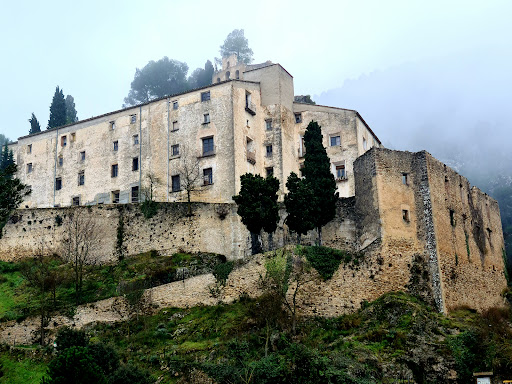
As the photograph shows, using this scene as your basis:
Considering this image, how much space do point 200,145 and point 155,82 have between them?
188 feet

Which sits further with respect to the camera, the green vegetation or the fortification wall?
the fortification wall

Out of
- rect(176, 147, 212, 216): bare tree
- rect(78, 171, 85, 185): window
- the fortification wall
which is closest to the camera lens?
the fortification wall

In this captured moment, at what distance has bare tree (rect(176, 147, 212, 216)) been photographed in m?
51.8

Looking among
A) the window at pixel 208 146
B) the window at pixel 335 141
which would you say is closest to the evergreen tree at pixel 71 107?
the window at pixel 208 146

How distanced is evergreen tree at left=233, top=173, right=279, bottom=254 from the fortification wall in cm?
215

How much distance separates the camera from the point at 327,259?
37312 millimetres

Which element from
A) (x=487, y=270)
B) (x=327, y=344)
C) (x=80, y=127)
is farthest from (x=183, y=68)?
(x=327, y=344)

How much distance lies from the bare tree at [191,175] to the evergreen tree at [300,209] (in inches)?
439

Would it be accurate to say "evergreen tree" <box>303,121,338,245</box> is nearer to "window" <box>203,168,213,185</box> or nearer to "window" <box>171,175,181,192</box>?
"window" <box>203,168,213,185</box>

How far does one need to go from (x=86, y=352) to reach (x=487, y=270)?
2781cm

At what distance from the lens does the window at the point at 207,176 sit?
51.9 m

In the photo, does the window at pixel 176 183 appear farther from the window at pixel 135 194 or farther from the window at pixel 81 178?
the window at pixel 81 178

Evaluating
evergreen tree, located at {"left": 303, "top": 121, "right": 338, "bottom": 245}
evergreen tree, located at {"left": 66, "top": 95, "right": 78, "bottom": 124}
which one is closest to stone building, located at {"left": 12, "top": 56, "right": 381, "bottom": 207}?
evergreen tree, located at {"left": 303, "top": 121, "right": 338, "bottom": 245}

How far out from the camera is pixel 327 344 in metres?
32.8
